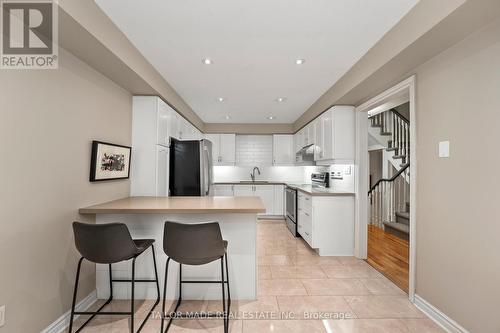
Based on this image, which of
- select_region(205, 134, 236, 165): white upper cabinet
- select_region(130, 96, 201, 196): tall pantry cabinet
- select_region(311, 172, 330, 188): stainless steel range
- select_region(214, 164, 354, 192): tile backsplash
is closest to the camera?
select_region(130, 96, 201, 196): tall pantry cabinet

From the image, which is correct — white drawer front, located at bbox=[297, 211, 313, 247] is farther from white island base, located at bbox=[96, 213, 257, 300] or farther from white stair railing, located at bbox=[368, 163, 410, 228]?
white stair railing, located at bbox=[368, 163, 410, 228]

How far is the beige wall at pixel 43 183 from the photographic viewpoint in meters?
1.49

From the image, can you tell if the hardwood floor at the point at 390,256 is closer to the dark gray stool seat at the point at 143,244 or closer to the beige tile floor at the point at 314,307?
the beige tile floor at the point at 314,307

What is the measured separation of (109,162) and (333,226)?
319cm

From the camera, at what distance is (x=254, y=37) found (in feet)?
6.93

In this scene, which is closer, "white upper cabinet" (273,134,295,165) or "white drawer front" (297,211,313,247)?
"white drawer front" (297,211,313,247)

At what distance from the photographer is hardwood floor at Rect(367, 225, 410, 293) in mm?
2869

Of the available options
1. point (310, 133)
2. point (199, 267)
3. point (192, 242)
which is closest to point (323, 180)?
point (310, 133)

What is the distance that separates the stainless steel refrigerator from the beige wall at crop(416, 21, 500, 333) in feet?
8.79

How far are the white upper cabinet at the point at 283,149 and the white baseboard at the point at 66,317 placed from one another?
4725 millimetres

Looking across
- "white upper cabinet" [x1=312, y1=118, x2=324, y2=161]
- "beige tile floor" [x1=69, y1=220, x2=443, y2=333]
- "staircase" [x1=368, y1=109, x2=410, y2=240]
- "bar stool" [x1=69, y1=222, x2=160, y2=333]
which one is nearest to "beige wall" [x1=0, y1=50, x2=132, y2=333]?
"bar stool" [x1=69, y1=222, x2=160, y2=333]

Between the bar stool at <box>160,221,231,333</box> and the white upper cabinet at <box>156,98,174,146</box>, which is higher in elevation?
the white upper cabinet at <box>156,98,174,146</box>

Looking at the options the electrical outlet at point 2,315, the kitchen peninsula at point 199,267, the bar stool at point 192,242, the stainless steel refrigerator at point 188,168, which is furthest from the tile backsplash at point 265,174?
the electrical outlet at point 2,315

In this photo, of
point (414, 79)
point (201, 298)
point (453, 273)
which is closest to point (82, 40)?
point (201, 298)
